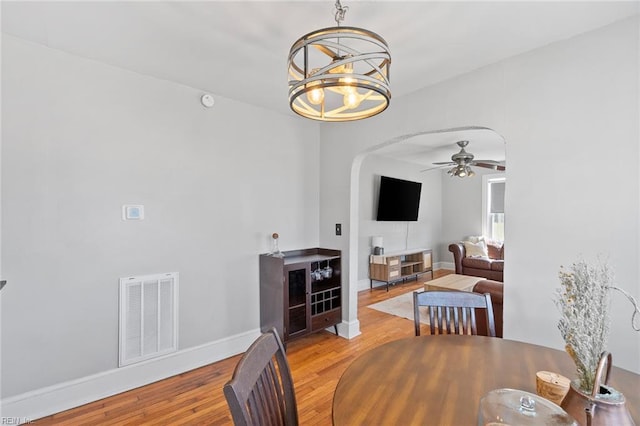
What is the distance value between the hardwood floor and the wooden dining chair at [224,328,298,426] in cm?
112

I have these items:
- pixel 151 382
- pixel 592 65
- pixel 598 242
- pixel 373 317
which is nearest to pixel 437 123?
pixel 592 65

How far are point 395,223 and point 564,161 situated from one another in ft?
14.5

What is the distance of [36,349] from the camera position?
2074 mm

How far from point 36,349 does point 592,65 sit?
410 cm

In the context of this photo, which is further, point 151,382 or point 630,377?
point 151,382

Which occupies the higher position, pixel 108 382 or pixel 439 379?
pixel 439 379

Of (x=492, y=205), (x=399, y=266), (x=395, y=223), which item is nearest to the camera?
(x=399, y=266)

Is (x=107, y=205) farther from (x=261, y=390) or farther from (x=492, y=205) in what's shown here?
(x=492, y=205)

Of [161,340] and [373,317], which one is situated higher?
[161,340]

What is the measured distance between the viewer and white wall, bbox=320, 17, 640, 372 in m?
1.76

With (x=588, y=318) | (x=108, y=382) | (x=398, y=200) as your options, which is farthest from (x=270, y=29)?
(x=398, y=200)

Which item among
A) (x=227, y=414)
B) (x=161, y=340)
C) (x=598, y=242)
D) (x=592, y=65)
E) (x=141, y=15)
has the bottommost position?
(x=227, y=414)

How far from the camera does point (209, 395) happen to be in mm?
2342

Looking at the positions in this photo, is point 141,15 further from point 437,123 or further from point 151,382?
point 151,382
